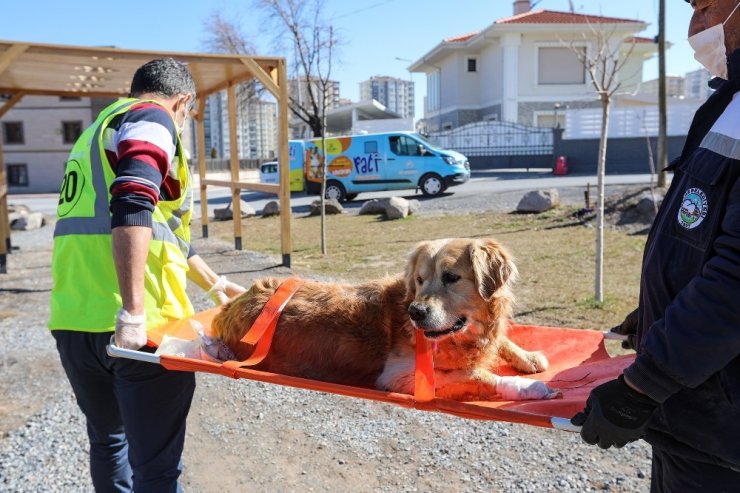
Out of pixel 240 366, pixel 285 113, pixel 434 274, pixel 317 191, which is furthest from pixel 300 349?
pixel 317 191

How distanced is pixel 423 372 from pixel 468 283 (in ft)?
2.27

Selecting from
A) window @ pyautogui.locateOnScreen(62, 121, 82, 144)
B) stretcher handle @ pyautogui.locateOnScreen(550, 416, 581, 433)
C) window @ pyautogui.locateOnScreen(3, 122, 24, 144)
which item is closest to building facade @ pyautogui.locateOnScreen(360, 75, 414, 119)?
window @ pyautogui.locateOnScreen(62, 121, 82, 144)

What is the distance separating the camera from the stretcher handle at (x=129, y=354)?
2.26 meters

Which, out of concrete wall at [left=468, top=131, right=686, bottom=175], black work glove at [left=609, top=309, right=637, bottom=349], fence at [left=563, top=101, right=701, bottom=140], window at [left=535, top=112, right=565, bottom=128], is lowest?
black work glove at [left=609, top=309, right=637, bottom=349]

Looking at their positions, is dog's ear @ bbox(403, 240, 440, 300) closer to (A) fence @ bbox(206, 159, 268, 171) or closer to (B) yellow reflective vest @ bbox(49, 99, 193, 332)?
(B) yellow reflective vest @ bbox(49, 99, 193, 332)

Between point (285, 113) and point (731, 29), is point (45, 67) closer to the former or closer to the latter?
point (285, 113)

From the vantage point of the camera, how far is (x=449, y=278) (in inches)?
119

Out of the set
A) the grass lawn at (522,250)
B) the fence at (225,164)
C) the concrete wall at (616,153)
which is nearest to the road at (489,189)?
the concrete wall at (616,153)

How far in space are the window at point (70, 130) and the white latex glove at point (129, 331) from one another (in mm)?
47400

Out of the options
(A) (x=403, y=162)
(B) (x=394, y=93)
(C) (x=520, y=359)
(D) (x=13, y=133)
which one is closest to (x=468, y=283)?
(C) (x=520, y=359)

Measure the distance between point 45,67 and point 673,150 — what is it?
2529 centimetres

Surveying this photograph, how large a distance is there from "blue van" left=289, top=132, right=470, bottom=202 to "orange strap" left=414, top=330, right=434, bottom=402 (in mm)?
18748

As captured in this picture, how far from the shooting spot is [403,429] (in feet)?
13.3

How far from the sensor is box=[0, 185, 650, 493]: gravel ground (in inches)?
134
